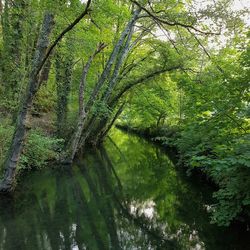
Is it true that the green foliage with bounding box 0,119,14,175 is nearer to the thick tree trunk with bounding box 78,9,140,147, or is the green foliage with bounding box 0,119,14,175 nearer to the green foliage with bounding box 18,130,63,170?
the green foliage with bounding box 18,130,63,170

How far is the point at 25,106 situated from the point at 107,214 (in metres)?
3.83

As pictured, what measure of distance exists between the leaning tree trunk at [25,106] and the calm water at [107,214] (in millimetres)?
778

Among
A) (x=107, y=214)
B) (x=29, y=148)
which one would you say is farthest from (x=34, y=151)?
(x=107, y=214)

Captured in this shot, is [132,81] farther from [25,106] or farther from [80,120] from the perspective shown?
[25,106]

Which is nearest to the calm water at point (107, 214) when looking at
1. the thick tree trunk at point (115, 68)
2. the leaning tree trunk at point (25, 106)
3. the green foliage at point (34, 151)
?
the green foliage at point (34, 151)

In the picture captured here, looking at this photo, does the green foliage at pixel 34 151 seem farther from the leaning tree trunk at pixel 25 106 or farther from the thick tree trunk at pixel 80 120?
the leaning tree trunk at pixel 25 106

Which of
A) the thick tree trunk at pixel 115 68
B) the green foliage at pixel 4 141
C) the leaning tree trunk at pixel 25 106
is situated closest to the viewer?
→ the leaning tree trunk at pixel 25 106

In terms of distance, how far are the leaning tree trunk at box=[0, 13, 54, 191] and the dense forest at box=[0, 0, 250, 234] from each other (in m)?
0.03

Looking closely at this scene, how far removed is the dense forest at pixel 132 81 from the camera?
754cm

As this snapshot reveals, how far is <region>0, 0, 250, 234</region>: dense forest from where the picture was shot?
7.54 meters

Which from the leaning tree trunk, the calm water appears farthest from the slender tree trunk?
the leaning tree trunk

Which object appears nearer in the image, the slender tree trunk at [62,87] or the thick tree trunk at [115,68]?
the thick tree trunk at [115,68]

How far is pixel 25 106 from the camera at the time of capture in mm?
8859

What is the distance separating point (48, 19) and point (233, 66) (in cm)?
528
